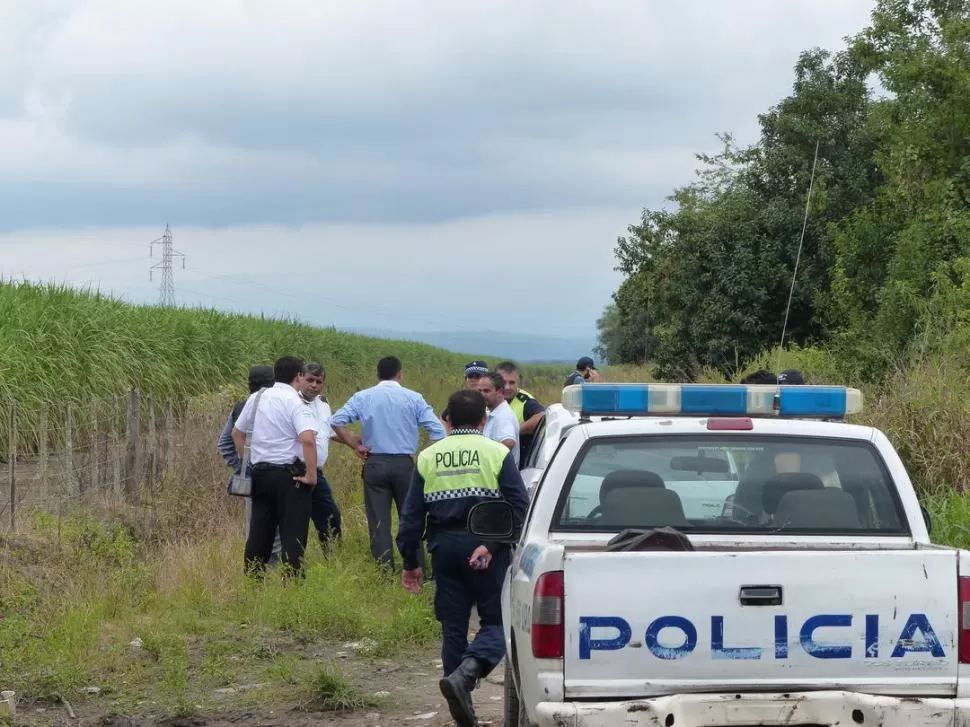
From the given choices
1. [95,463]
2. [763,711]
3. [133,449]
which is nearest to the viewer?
[763,711]

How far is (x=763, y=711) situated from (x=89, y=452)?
11468 millimetres

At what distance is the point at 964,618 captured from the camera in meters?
4.80

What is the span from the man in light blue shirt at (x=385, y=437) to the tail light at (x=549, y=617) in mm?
6638

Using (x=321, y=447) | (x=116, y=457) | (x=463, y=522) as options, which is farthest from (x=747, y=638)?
(x=116, y=457)

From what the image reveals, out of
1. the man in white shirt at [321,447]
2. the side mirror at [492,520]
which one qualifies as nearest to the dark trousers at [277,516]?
the man in white shirt at [321,447]

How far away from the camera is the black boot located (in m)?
6.61

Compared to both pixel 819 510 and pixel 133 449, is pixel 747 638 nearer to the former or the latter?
pixel 819 510

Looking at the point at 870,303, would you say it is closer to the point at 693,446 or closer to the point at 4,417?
the point at 4,417

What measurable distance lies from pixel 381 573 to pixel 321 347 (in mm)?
25471

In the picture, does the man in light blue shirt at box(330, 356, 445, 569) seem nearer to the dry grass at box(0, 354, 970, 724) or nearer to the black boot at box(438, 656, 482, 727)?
the dry grass at box(0, 354, 970, 724)

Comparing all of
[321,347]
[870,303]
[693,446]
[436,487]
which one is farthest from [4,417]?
[321,347]

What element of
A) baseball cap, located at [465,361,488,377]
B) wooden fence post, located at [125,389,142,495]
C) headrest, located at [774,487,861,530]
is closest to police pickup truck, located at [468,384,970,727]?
headrest, located at [774,487,861,530]

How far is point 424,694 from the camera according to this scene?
8.13m

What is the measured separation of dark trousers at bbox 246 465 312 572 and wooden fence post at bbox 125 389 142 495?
4.43m
